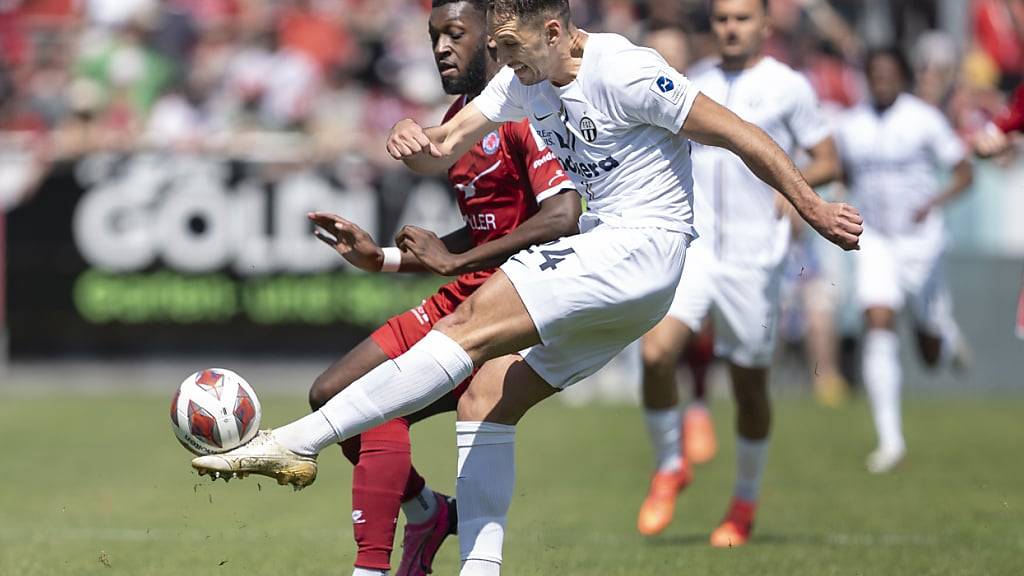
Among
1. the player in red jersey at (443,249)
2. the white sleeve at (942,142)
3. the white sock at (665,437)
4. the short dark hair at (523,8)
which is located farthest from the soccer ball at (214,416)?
the white sleeve at (942,142)

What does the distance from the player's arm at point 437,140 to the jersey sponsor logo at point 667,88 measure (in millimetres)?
793

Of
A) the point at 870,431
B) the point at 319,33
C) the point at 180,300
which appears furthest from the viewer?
the point at 319,33

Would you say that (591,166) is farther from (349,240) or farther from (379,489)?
(379,489)

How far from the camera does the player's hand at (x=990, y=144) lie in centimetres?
779

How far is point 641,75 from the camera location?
546 centimetres

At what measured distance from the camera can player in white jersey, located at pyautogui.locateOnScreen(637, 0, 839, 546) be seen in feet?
27.1

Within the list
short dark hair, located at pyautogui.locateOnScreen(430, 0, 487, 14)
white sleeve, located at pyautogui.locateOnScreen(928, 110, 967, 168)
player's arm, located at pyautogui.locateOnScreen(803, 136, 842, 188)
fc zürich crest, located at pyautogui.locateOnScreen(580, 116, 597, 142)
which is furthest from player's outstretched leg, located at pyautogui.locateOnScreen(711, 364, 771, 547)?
white sleeve, located at pyautogui.locateOnScreen(928, 110, 967, 168)

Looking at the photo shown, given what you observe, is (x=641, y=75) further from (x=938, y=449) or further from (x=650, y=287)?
(x=938, y=449)

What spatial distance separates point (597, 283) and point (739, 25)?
3.36m

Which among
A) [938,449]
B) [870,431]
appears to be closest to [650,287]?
[938,449]

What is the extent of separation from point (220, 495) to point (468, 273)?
4602mm

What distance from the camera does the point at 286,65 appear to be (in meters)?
18.1

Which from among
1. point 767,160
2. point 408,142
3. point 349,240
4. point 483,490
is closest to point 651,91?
point 767,160

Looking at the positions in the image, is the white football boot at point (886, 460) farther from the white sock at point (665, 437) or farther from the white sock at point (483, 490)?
the white sock at point (483, 490)
